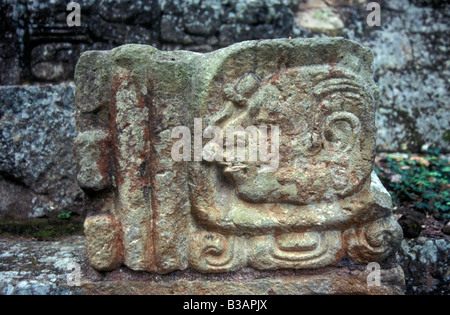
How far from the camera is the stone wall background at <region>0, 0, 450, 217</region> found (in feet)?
8.70

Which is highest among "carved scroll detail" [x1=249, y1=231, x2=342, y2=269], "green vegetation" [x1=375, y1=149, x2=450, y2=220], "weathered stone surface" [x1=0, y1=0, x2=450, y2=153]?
"weathered stone surface" [x1=0, y1=0, x2=450, y2=153]

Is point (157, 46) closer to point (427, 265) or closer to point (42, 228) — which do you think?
point (42, 228)

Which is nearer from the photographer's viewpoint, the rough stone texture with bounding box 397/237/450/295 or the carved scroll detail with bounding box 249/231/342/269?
the carved scroll detail with bounding box 249/231/342/269

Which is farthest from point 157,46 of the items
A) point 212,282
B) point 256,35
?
point 212,282

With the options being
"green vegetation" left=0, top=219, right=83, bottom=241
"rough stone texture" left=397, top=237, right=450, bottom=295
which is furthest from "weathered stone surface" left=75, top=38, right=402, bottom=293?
"green vegetation" left=0, top=219, right=83, bottom=241

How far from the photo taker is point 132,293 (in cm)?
175

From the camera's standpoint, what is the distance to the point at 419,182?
8.60 ft

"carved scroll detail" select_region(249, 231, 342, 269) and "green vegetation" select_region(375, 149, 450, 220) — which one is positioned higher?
"green vegetation" select_region(375, 149, 450, 220)

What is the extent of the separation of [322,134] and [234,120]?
1.28ft

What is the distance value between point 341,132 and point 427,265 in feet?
3.37

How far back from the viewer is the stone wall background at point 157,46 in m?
2.65

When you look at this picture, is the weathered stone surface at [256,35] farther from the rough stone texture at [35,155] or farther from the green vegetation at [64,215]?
the green vegetation at [64,215]

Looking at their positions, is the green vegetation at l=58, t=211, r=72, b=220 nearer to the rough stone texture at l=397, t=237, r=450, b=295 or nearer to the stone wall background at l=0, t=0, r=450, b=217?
the stone wall background at l=0, t=0, r=450, b=217

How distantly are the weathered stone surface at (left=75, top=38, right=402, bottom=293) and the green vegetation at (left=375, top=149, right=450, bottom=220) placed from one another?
890mm
